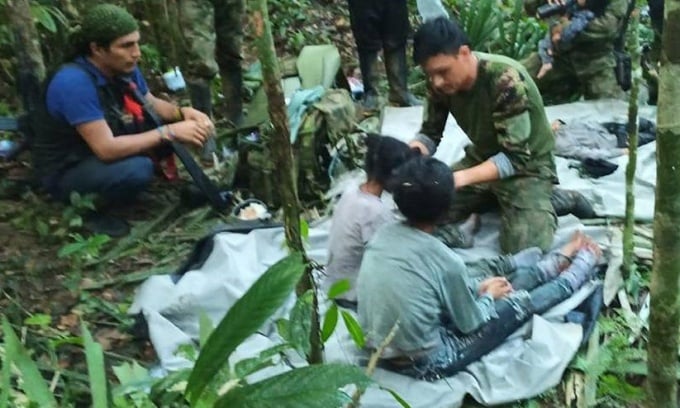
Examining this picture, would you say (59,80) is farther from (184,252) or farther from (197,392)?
(197,392)

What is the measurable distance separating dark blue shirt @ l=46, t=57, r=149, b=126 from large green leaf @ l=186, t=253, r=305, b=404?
227 cm

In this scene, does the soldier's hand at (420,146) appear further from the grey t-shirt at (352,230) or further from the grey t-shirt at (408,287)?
the grey t-shirt at (408,287)

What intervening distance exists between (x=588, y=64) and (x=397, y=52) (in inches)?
48.4

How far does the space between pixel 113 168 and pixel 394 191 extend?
1.83m

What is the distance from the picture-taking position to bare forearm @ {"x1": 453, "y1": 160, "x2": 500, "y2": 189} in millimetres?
3838

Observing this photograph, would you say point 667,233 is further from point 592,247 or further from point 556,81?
point 556,81

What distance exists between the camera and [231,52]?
5594 mm

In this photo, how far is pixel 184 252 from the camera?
14.3 ft

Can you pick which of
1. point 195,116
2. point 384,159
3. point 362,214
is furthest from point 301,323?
point 195,116

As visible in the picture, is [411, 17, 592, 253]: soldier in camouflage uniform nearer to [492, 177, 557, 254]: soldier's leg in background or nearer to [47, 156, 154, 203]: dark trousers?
[492, 177, 557, 254]: soldier's leg in background

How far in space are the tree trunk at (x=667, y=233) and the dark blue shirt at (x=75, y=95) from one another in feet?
9.58

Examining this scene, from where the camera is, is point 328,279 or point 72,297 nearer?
point 328,279

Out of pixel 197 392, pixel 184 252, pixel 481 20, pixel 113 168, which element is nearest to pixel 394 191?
pixel 197 392

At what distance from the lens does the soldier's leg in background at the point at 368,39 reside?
5875mm
